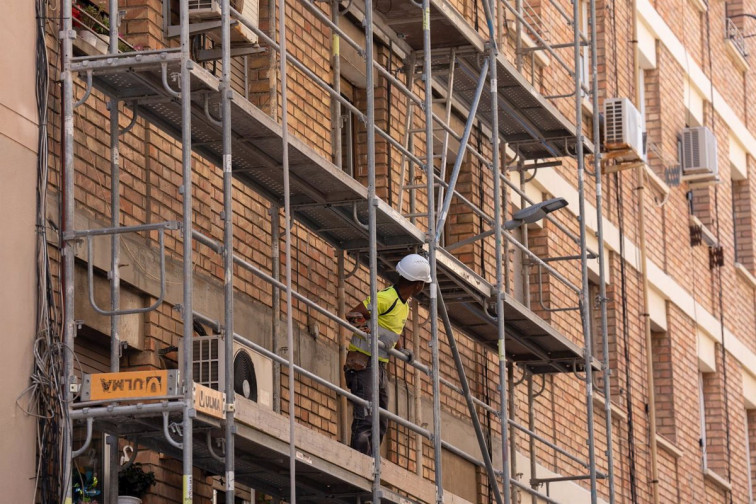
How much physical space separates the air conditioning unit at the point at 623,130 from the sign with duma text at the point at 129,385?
41.0 ft

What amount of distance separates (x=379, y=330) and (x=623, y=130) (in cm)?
936

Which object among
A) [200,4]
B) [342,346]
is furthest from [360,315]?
[200,4]

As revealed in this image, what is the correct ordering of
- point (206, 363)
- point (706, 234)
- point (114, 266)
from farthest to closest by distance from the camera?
point (706, 234)
point (206, 363)
point (114, 266)

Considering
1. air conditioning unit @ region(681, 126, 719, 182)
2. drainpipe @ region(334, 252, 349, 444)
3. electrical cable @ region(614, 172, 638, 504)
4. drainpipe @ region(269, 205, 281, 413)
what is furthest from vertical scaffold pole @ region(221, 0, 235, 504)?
air conditioning unit @ region(681, 126, 719, 182)

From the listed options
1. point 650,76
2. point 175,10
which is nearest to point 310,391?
point 175,10

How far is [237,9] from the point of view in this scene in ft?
44.3

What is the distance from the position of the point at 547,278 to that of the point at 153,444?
957 cm

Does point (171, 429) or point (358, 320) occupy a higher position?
point (358, 320)

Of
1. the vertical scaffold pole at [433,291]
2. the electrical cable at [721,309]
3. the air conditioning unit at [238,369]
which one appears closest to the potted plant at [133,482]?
the air conditioning unit at [238,369]

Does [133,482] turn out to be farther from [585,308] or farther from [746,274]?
[746,274]

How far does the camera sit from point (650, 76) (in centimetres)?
2600

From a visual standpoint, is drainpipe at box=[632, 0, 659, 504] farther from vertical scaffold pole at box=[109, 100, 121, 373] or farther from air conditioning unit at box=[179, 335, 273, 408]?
vertical scaffold pole at box=[109, 100, 121, 373]

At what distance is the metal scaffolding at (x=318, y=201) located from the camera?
425 inches

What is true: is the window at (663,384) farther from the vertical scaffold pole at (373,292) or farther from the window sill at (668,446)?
the vertical scaffold pole at (373,292)
